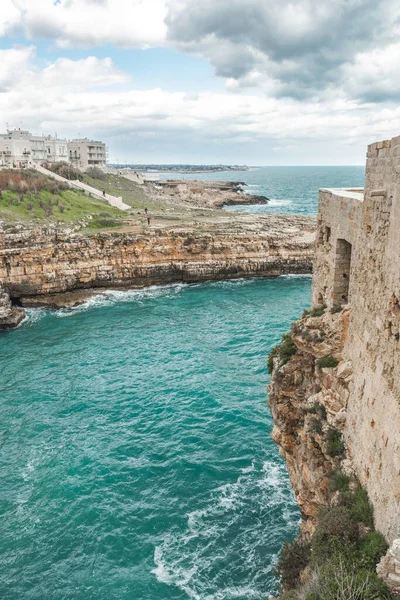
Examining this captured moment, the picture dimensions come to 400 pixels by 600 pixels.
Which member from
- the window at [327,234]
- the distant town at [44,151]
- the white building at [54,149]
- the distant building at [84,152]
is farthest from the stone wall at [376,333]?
the distant building at [84,152]

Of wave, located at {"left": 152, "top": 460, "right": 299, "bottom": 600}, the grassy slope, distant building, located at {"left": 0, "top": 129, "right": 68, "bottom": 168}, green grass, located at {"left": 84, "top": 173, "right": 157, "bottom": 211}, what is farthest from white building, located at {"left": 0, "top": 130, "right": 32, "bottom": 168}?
wave, located at {"left": 152, "top": 460, "right": 299, "bottom": 600}

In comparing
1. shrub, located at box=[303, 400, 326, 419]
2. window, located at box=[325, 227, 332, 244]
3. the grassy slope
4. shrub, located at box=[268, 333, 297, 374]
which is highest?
the grassy slope

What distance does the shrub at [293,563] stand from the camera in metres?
11.1

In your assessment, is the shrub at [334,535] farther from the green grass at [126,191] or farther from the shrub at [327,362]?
the green grass at [126,191]

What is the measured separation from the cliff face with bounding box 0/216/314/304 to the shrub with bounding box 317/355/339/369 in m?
33.8

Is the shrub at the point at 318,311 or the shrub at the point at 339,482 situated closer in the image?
the shrub at the point at 339,482

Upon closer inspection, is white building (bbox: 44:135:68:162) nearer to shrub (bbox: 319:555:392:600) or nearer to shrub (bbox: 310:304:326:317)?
shrub (bbox: 310:304:326:317)

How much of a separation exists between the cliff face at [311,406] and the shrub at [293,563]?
0.62m

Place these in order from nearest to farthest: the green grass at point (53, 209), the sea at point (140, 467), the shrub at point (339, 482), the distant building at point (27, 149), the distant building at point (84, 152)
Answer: the shrub at point (339, 482) → the sea at point (140, 467) → the green grass at point (53, 209) → the distant building at point (27, 149) → the distant building at point (84, 152)

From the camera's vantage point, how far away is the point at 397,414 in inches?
299

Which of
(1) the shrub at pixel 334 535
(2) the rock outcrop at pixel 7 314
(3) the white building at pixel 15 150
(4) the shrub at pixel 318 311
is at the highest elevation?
(3) the white building at pixel 15 150

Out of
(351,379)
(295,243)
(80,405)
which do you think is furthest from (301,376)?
(295,243)

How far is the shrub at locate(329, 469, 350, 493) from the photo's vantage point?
9.82 metres

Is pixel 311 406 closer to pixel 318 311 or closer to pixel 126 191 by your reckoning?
pixel 318 311
